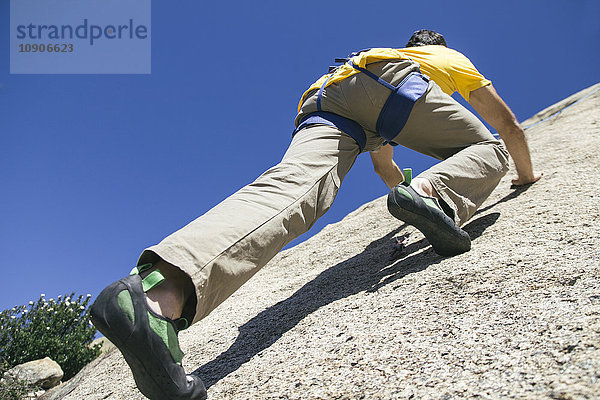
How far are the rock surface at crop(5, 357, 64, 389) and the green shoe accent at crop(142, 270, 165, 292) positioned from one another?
15.3 ft

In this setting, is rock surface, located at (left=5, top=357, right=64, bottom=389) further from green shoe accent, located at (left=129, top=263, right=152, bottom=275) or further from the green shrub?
green shoe accent, located at (left=129, top=263, right=152, bottom=275)

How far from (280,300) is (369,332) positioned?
144 cm

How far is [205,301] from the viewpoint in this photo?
1.86m

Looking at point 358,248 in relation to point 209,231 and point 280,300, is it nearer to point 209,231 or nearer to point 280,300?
point 280,300

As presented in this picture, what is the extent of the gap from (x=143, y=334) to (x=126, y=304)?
0.12 meters

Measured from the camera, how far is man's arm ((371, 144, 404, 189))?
4.17 meters

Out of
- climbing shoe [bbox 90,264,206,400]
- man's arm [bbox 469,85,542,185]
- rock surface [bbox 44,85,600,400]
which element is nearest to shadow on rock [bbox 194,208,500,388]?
rock surface [bbox 44,85,600,400]

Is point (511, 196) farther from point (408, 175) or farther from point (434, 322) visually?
point (434, 322)

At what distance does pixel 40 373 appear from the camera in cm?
579

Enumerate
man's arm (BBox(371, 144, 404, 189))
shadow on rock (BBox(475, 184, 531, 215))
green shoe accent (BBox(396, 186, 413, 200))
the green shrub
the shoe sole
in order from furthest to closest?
the green shrub, man's arm (BBox(371, 144, 404, 189)), shadow on rock (BBox(475, 184, 531, 215)), green shoe accent (BBox(396, 186, 413, 200)), the shoe sole

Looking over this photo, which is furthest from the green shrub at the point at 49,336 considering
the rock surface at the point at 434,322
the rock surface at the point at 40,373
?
the rock surface at the point at 434,322

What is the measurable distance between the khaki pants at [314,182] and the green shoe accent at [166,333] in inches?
6.2

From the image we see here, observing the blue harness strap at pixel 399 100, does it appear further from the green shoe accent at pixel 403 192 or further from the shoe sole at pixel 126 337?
the shoe sole at pixel 126 337

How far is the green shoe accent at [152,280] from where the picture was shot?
1713mm
